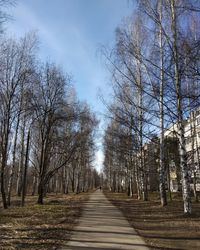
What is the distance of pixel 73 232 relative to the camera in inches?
428

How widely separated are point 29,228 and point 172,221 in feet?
18.3

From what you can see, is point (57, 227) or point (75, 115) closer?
point (57, 227)

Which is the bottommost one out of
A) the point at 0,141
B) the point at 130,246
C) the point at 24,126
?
the point at 130,246

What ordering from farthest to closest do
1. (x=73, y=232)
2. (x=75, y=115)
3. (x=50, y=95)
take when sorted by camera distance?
1. (x=75, y=115)
2. (x=50, y=95)
3. (x=73, y=232)

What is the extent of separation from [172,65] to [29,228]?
7874mm

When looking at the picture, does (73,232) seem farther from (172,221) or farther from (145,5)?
(145,5)

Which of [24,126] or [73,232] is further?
[24,126]

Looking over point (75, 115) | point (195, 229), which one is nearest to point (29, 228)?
point (195, 229)

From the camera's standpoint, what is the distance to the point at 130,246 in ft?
28.5

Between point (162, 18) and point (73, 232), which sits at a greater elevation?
point (162, 18)

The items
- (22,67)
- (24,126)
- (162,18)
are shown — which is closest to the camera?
(162,18)

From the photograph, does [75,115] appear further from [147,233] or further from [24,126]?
[147,233]

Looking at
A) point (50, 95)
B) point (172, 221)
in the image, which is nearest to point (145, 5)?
point (172, 221)

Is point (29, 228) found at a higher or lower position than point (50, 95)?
lower
